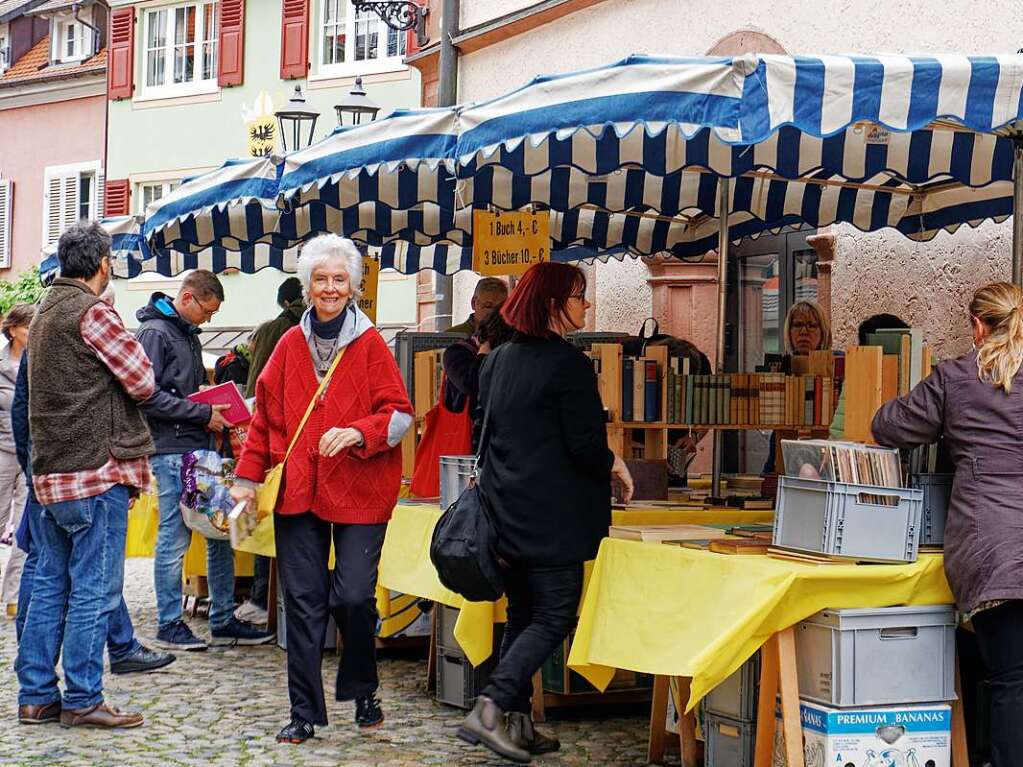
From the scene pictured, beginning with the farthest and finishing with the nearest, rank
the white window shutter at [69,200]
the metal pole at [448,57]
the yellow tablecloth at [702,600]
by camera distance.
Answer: the white window shutter at [69,200]
the metal pole at [448,57]
the yellow tablecloth at [702,600]

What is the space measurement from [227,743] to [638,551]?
1.84 meters

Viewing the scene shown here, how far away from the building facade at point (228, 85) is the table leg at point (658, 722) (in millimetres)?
19234

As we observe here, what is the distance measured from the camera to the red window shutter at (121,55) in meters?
30.1

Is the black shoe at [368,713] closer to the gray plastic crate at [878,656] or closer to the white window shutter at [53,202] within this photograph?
the gray plastic crate at [878,656]

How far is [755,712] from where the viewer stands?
5.30 m

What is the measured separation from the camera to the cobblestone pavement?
19.4 ft

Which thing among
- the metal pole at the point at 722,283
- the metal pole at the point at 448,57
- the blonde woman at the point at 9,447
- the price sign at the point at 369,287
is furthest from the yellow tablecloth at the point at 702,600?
the metal pole at the point at 448,57

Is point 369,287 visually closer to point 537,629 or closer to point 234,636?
point 234,636

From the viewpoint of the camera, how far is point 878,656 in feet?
16.2

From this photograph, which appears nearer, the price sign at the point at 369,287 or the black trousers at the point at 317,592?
the black trousers at the point at 317,592

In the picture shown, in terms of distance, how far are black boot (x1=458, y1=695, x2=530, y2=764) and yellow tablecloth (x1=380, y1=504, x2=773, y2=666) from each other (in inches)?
24.7

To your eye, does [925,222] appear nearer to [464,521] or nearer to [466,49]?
[464,521]

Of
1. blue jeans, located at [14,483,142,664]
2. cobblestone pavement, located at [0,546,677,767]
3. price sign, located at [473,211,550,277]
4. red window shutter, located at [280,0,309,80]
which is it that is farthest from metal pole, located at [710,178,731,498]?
red window shutter, located at [280,0,309,80]

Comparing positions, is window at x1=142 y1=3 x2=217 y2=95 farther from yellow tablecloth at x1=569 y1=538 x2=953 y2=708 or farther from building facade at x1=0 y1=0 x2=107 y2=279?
yellow tablecloth at x1=569 y1=538 x2=953 y2=708
